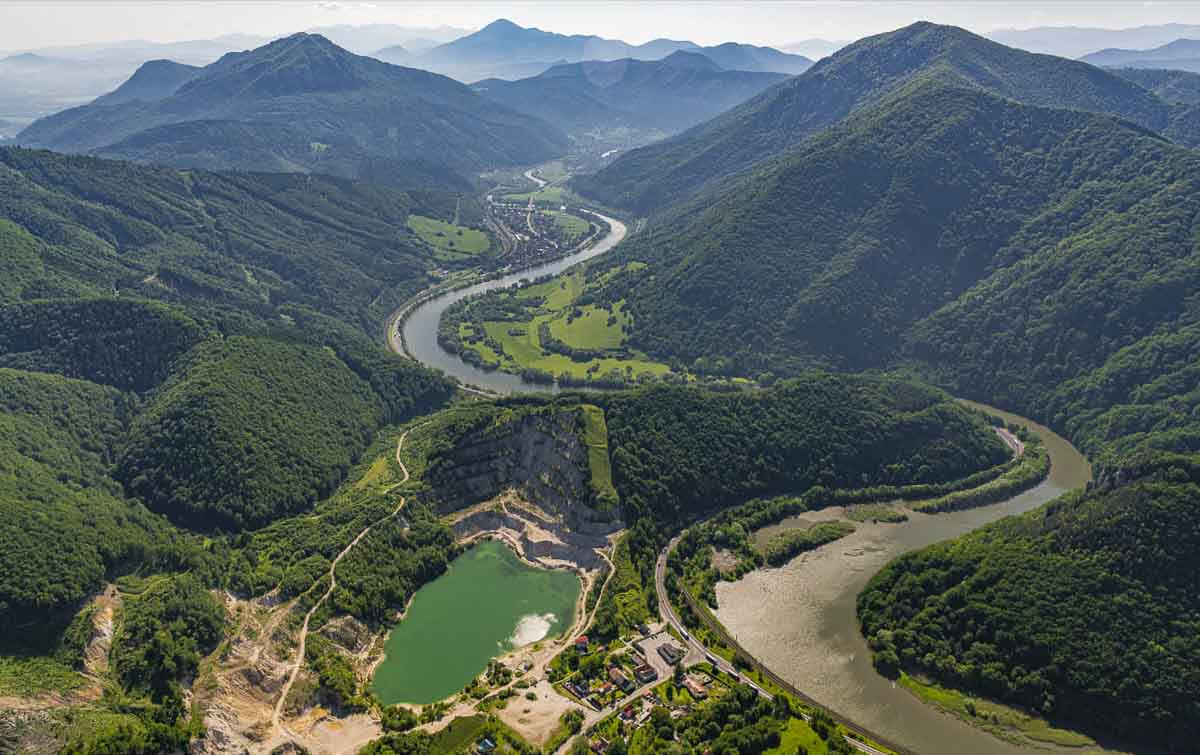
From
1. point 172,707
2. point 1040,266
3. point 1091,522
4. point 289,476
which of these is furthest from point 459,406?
point 1040,266

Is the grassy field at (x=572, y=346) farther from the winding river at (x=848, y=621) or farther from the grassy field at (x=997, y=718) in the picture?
the grassy field at (x=997, y=718)

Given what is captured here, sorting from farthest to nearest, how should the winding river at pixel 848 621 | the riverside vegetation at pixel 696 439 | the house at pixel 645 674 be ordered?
the house at pixel 645 674
the riverside vegetation at pixel 696 439
the winding river at pixel 848 621

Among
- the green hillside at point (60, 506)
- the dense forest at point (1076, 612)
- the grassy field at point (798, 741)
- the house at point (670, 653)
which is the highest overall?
the green hillside at point (60, 506)

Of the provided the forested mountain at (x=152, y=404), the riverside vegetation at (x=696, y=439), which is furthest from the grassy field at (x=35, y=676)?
the forested mountain at (x=152, y=404)

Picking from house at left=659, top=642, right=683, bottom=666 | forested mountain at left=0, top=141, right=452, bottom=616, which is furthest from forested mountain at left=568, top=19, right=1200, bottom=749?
forested mountain at left=0, top=141, right=452, bottom=616

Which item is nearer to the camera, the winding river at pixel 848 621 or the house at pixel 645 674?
the winding river at pixel 848 621

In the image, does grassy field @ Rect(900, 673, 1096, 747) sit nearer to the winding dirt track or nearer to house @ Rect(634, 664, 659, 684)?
house @ Rect(634, 664, 659, 684)

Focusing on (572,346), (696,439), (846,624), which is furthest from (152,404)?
(846,624)

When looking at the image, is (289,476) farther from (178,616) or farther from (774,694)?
(774,694)
